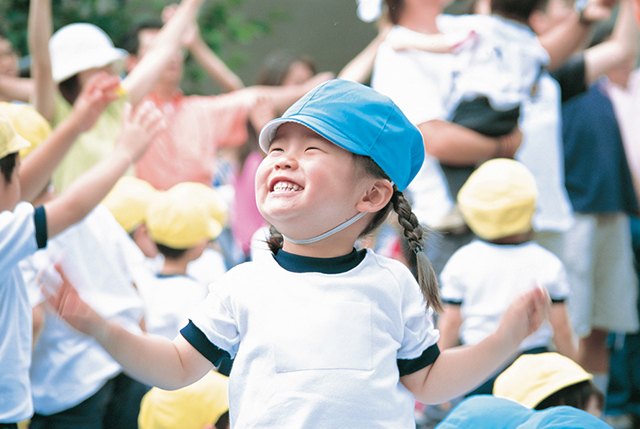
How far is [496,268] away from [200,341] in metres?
1.64

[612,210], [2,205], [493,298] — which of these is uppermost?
[2,205]

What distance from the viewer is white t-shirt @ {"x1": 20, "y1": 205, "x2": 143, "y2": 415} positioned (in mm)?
2453

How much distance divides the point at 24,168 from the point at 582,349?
3.05m

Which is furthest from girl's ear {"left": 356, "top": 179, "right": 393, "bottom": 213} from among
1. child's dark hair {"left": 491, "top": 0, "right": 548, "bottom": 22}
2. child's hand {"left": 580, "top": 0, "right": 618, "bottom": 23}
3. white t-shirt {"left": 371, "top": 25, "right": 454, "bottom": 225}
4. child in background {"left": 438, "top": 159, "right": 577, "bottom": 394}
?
child's hand {"left": 580, "top": 0, "right": 618, "bottom": 23}

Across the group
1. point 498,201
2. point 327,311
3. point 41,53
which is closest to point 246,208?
point 41,53

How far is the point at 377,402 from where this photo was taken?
140 centimetres

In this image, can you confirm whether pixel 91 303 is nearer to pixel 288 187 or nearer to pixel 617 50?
pixel 288 187

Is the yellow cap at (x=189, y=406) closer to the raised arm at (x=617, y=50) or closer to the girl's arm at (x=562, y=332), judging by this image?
the girl's arm at (x=562, y=332)

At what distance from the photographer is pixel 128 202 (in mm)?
3361

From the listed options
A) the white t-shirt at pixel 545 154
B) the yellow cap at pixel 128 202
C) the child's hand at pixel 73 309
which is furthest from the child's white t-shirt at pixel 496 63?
the child's hand at pixel 73 309

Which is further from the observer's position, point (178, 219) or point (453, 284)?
point (178, 219)

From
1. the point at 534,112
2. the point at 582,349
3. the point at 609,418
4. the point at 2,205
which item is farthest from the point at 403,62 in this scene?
the point at 609,418

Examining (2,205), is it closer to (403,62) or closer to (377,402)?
(377,402)

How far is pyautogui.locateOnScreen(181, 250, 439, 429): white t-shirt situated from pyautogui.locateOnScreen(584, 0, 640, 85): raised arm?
7.66 feet
